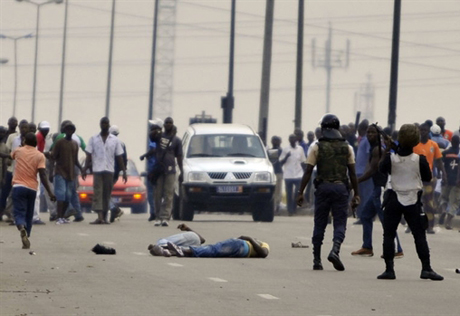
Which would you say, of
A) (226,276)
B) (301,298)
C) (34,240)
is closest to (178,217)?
(34,240)

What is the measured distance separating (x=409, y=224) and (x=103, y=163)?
1219 centimetres

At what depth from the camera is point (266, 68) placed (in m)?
42.6

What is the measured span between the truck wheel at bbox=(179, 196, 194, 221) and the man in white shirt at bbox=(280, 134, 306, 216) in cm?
535

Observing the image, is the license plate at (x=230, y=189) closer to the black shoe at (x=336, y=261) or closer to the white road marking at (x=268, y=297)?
the black shoe at (x=336, y=261)

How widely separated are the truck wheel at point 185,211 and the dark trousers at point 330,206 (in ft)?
38.4

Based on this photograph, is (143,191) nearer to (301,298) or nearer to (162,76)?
(301,298)

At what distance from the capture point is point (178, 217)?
28797 mm

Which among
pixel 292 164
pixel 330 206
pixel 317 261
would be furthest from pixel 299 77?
pixel 317 261

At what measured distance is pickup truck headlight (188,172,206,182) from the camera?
27641mm

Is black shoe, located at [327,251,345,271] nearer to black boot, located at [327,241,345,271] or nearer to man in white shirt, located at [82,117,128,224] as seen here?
black boot, located at [327,241,345,271]

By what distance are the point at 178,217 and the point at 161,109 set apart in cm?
8276

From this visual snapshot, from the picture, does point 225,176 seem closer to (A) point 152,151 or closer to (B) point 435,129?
(A) point 152,151

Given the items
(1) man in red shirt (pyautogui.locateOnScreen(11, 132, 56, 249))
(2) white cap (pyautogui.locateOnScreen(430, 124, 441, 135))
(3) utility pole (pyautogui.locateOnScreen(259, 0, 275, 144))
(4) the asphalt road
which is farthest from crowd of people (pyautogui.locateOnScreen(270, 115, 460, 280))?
(3) utility pole (pyautogui.locateOnScreen(259, 0, 275, 144))

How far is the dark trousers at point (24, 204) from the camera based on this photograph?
773 inches
